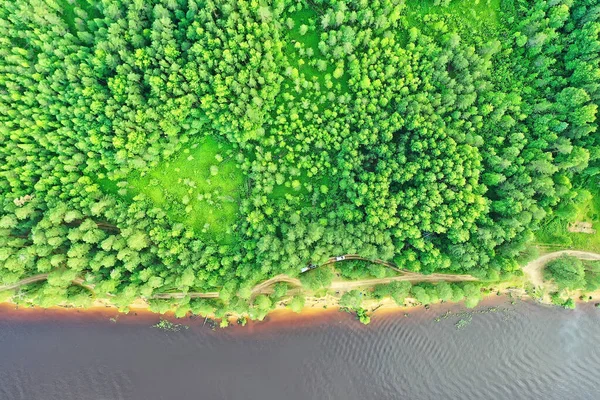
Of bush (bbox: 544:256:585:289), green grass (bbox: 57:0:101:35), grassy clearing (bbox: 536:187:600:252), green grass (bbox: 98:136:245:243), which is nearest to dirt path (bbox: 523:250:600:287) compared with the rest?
grassy clearing (bbox: 536:187:600:252)

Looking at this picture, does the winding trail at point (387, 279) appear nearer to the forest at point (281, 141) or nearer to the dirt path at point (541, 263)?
the dirt path at point (541, 263)

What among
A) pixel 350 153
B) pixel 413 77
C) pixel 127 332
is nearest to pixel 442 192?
pixel 350 153

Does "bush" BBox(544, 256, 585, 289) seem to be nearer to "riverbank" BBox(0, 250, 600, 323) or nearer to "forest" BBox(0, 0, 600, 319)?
"riverbank" BBox(0, 250, 600, 323)

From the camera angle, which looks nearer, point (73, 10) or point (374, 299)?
point (73, 10)

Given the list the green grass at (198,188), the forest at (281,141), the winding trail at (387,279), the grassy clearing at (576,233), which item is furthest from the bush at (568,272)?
the green grass at (198,188)

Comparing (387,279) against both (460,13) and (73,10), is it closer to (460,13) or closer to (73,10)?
(460,13)

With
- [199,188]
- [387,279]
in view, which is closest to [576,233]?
[387,279]

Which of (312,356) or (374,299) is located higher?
(374,299)

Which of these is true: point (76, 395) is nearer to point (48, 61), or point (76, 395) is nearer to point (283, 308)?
point (283, 308)
